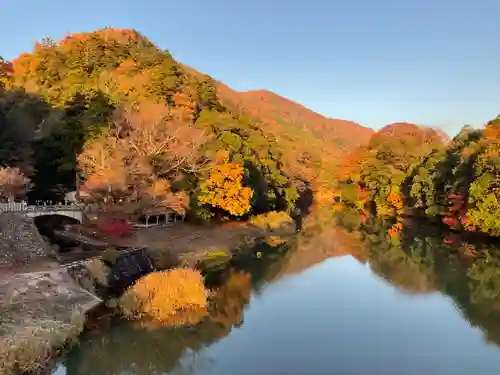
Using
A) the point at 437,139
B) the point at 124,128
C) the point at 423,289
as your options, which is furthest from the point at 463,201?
the point at 437,139

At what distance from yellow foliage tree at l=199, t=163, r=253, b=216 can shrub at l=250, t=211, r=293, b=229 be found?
213 inches

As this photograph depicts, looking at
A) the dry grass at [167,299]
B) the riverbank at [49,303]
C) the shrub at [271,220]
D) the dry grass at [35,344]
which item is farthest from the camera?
the shrub at [271,220]

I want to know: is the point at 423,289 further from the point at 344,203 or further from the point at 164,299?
the point at 344,203

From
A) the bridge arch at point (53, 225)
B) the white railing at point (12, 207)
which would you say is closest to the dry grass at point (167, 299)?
the bridge arch at point (53, 225)

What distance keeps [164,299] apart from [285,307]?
598 centimetres

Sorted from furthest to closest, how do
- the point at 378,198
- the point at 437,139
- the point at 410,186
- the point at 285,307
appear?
the point at 437,139, the point at 378,198, the point at 410,186, the point at 285,307

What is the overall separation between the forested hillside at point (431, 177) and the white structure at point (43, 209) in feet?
87.5

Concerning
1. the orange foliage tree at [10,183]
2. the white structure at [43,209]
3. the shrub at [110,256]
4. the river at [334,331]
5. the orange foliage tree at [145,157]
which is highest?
the orange foliage tree at [145,157]

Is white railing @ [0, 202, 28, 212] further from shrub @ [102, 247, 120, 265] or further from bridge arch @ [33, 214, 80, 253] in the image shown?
shrub @ [102, 247, 120, 265]

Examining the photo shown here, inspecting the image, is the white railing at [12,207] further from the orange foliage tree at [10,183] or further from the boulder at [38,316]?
the boulder at [38,316]

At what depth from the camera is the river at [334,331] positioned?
14.6 meters

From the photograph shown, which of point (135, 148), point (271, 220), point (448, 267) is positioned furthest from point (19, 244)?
point (271, 220)

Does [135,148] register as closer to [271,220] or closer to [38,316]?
[271,220]

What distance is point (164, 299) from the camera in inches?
717
